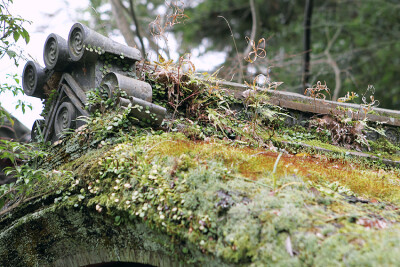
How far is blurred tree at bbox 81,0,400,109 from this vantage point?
10180 millimetres

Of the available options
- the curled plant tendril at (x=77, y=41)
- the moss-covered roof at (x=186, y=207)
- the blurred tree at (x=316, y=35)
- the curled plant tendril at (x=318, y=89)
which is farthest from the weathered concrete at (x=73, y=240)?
the blurred tree at (x=316, y=35)

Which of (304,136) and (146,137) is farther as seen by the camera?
(304,136)

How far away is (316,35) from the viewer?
11.6 m

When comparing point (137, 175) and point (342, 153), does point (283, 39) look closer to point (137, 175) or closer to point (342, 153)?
point (342, 153)

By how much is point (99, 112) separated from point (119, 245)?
1.44m

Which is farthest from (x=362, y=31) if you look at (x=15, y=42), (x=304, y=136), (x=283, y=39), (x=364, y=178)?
(x=15, y=42)

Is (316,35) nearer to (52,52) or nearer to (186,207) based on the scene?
(52,52)

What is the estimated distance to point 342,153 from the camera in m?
3.65

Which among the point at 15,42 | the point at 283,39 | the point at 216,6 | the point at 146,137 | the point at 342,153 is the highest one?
the point at 216,6

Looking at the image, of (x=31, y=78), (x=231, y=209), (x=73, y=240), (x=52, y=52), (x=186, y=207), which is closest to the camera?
(x=231, y=209)

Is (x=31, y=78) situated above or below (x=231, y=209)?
above

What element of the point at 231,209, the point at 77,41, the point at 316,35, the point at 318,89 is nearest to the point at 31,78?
the point at 77,41

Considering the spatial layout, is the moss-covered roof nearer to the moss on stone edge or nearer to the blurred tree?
the moss on stone edge

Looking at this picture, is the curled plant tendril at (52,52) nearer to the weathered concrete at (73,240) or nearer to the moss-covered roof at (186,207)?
the moss-covered roof at (186,207)
